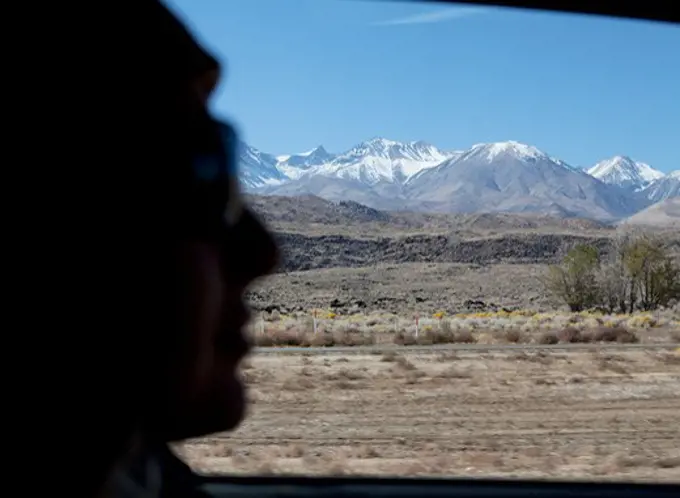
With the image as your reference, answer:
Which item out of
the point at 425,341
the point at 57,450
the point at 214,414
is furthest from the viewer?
the point at 425,341

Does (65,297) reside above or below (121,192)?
below

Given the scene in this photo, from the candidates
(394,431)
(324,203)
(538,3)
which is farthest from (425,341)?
(324,203)

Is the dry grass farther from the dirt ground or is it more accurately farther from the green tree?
the green tree

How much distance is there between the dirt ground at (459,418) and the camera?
9.49 metres

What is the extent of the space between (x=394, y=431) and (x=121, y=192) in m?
11.0

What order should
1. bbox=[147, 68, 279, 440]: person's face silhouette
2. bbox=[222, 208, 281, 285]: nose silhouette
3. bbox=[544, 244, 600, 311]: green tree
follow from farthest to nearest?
bbox=[544, 244, 600, 311]: green tree, bbox=[222, 208, 281, 285]: nose silhouette, bbox=[147, 68, 279, 440]: person's face silhouette

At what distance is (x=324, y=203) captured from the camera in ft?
579

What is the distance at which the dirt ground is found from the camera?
9.49 m

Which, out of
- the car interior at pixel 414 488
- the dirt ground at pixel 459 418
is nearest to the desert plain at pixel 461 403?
the dirt ground at pixel 459 418

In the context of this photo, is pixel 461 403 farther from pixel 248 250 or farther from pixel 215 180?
pixel 215 180

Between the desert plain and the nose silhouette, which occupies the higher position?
the nose silhouette

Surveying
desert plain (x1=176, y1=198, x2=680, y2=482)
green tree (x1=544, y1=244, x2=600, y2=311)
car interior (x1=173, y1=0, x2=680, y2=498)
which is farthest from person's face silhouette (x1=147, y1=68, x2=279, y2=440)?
green tree (x1=544, y1=244, x2=600, y2=311)

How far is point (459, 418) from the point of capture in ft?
42.0

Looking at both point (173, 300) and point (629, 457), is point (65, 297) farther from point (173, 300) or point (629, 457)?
point (629, 457)
